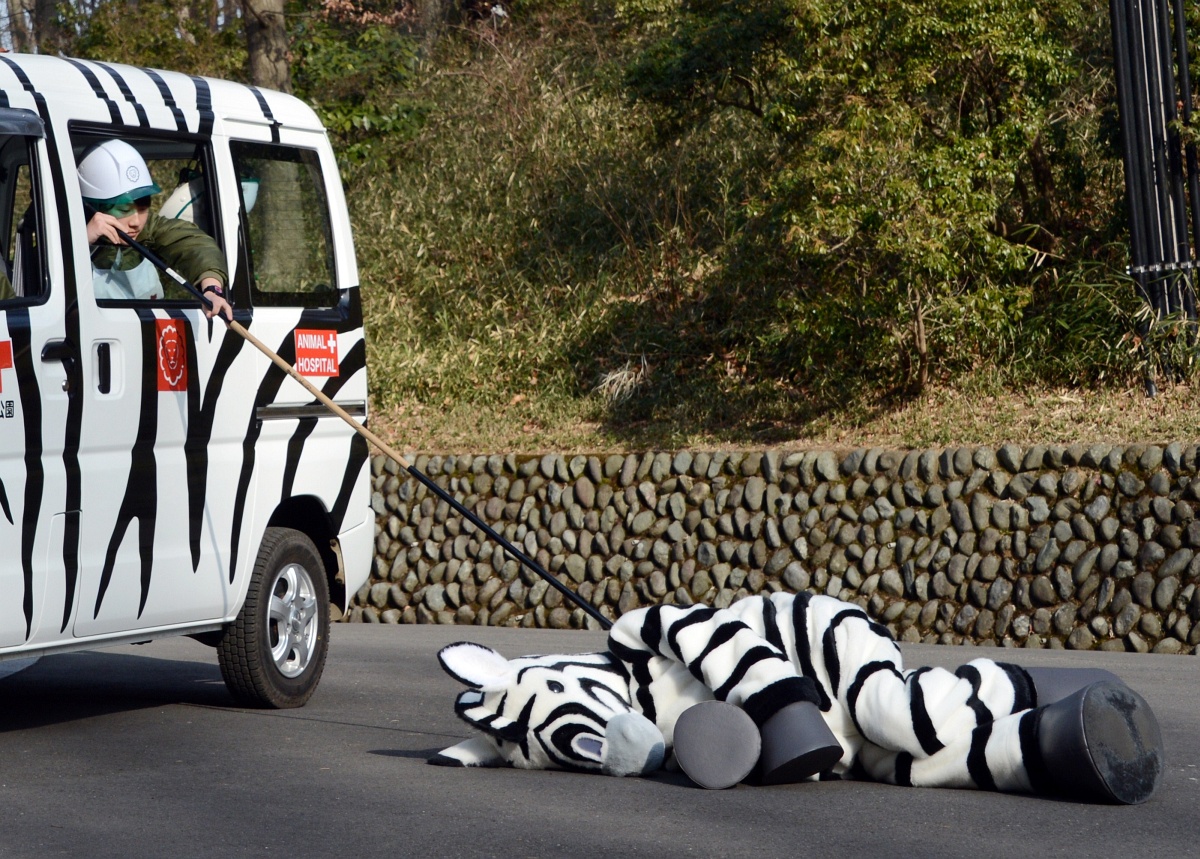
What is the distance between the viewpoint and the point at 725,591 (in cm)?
1079

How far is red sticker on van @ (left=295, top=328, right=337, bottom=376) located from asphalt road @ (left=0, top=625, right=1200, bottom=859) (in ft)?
5.05

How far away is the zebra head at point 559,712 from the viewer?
16.6 feet

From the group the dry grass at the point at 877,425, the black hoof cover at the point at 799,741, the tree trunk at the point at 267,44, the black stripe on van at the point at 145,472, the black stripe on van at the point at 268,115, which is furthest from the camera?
the tree trunk at the point at 267,44

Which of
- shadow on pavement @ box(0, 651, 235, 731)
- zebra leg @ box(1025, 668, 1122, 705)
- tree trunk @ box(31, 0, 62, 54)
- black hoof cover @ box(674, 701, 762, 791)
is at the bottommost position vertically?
shadow on pavement @ box(0, 651, 235, 731)

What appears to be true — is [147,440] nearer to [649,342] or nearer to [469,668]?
[469,668]

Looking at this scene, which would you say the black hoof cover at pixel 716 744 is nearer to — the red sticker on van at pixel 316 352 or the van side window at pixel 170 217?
the red sticker on van at pixel 316 352

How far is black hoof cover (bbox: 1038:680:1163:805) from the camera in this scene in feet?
14.7

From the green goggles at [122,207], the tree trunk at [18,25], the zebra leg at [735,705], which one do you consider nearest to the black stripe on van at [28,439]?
the green goggles at [122,207]

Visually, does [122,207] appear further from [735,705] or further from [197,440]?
[735,705]

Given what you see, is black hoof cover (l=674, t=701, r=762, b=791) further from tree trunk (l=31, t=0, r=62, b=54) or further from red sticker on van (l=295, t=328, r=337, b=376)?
tree trunk (l=31, t=0, r=62, b=54)

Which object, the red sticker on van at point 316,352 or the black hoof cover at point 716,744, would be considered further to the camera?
the red sticker on van at point 316,352

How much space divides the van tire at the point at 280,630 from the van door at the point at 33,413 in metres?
1.00

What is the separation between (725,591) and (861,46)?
4.28 m

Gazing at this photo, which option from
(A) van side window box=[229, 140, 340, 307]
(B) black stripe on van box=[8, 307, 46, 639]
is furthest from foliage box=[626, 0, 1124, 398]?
(B) black stripe on van box=[8, 307, 46, 639]
